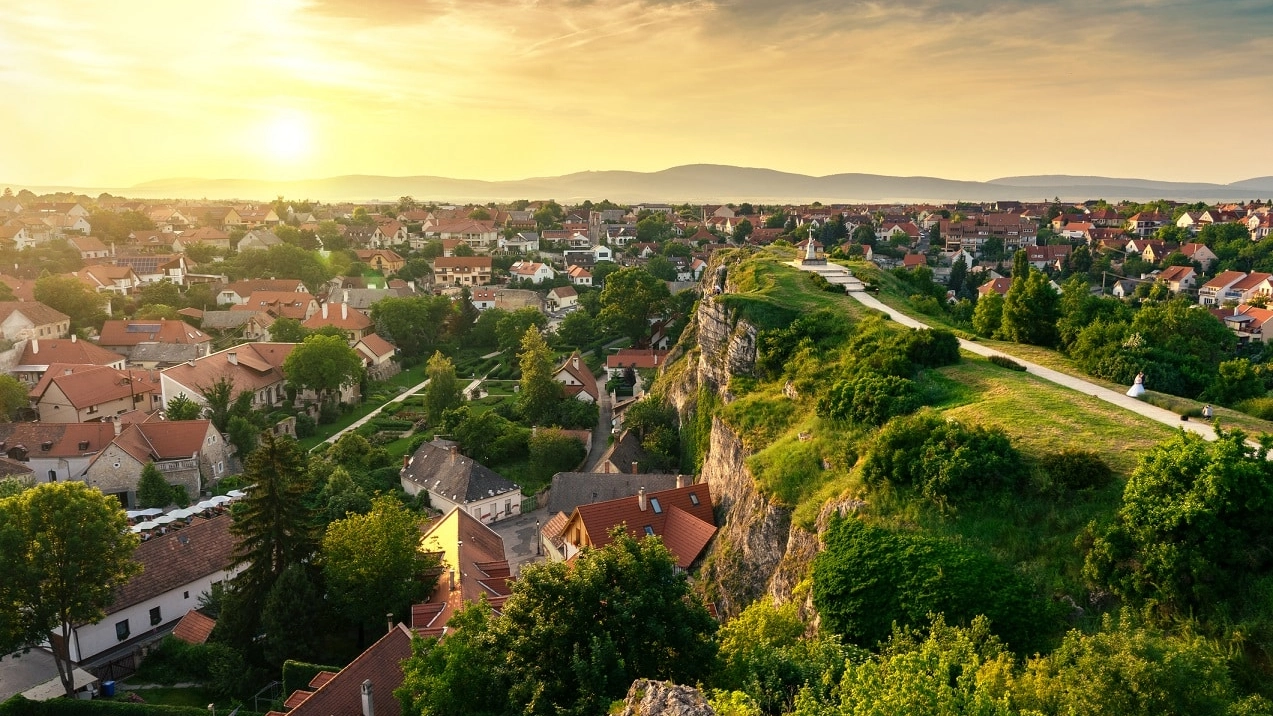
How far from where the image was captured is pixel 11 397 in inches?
1964

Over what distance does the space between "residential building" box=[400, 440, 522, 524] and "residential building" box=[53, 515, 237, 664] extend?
36.5 feet

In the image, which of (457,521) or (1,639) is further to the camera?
(457,521)

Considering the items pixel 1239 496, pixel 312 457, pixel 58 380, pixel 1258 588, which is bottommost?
pixel 312 457

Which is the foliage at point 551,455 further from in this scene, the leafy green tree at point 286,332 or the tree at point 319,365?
the leafy green tree at point 286,332

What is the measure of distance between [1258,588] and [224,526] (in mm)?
36951

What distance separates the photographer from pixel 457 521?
32.2 meters

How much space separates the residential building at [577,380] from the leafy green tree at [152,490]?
26614mm

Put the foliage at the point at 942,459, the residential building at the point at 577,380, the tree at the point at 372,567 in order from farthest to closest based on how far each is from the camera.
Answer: the residential building at the point at 577,380
the tree at the point at 372,567
the foliage at the point at 942,459

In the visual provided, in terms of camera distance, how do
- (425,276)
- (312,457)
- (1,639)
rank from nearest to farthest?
(1,639), (312,457), (425,276)

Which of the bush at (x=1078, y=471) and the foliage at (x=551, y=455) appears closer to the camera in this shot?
the bush at (x=1078, y=471)

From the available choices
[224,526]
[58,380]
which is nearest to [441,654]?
[224,526]

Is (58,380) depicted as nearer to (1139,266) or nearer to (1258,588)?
(1258,588)

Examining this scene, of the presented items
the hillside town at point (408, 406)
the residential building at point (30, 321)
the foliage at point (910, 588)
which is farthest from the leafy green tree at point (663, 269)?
the foliage at point (910, 588)

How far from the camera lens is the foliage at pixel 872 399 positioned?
83.5ft
